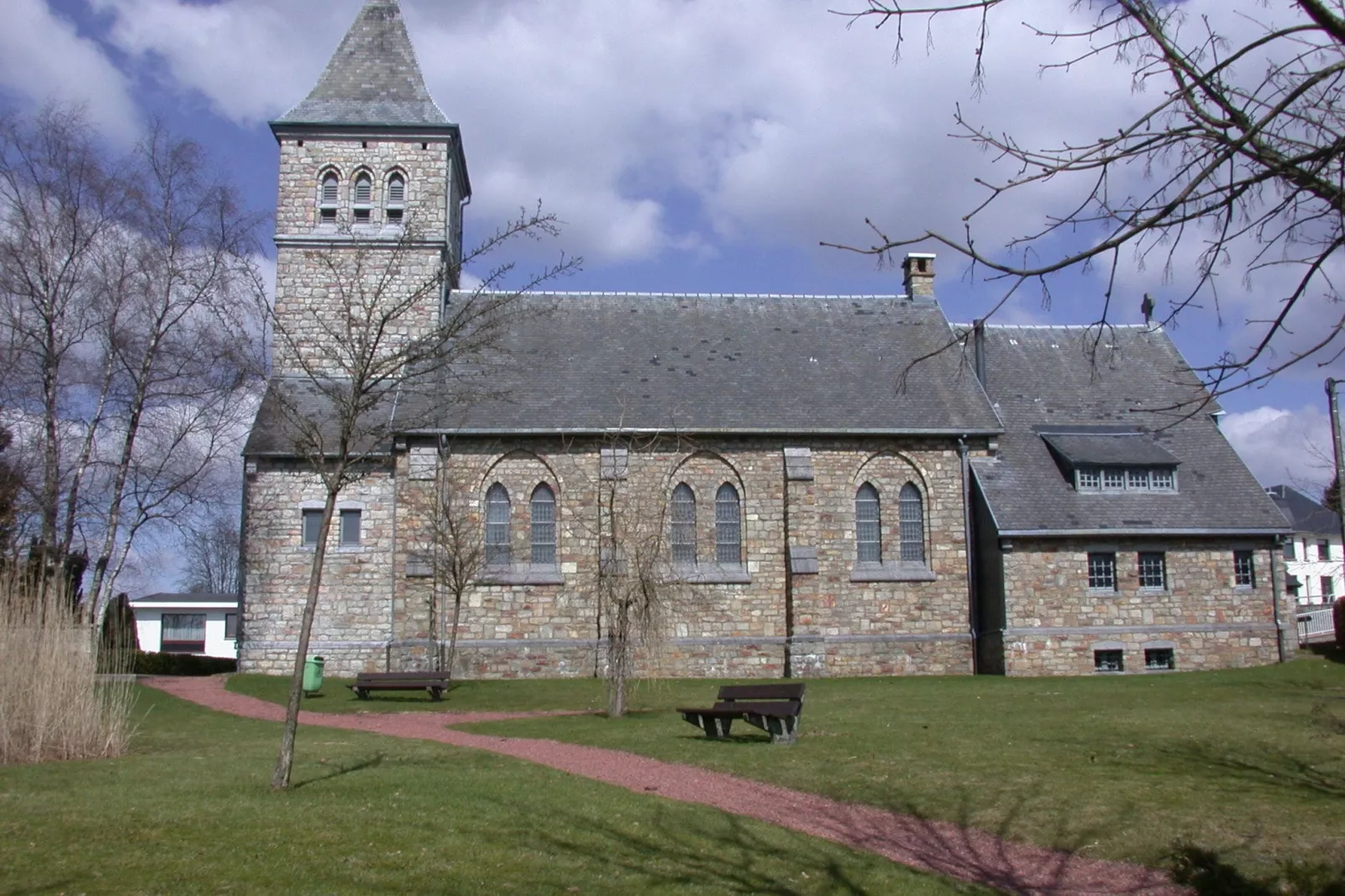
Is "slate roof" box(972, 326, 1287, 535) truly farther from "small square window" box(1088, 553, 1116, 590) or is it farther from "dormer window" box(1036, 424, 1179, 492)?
"small square window" box(1088, 553, 1116, 590)

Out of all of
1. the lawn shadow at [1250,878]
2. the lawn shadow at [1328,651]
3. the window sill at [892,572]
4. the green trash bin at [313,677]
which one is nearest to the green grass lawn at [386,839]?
the lawn shadow at [1250,878]

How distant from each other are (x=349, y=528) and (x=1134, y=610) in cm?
2030

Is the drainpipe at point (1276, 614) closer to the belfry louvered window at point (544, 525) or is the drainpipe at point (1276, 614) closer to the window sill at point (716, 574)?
the window sill at point (716, 574)

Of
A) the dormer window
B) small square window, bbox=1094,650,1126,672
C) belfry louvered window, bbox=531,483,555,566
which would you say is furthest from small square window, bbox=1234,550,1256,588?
belfry louvered window, bbox=531,483,555,566

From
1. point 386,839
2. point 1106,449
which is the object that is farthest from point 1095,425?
point 386,839

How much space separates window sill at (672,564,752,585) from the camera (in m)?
29.1

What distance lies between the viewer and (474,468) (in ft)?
96.4

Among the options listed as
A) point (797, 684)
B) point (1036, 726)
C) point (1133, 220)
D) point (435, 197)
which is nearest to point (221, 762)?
point (797, 684)

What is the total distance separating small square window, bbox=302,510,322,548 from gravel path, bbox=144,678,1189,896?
13534 mm

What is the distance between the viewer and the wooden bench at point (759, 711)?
15984 millimetres

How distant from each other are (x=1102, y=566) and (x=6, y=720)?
24.5 meters

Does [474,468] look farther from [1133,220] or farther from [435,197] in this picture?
[1133,220]

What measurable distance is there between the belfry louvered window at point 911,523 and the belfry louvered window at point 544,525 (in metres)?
9.18

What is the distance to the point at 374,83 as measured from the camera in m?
35.2
